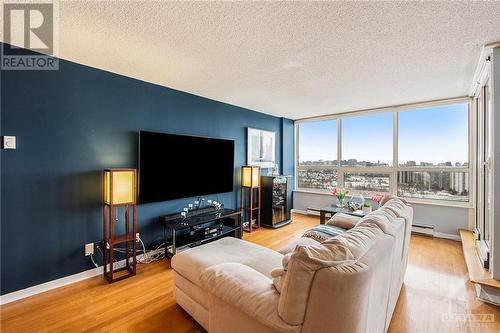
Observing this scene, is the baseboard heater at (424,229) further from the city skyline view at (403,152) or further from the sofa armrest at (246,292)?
the sofa armrest at (246,292)

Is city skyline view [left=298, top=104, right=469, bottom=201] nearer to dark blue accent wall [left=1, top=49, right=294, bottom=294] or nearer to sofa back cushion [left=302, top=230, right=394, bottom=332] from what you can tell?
dark blue accent wall [left=1, top=49, right=294, bottom=294]

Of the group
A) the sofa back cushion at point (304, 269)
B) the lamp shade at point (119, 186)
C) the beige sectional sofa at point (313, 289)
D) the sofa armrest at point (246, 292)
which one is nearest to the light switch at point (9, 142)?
→ the lamp shade at point (119, 186)

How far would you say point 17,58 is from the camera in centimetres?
218

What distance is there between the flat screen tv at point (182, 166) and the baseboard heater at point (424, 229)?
3.37 meters

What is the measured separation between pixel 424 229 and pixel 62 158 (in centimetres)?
541

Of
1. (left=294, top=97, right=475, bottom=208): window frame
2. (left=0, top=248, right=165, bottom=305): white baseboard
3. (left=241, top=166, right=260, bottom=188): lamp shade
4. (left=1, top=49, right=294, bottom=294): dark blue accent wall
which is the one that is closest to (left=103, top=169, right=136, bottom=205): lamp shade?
(left=1, top=49, right=294, bottom=294): dark blue accent wall

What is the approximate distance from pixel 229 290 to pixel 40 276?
223cm

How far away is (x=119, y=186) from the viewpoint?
8.04 feet

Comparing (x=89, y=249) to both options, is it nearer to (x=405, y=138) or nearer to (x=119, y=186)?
(x=119, y=186)

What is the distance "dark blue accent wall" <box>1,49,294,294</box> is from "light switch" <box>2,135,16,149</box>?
0.12 feet

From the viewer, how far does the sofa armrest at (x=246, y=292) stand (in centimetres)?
111

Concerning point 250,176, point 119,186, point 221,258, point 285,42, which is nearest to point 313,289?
point 221,258

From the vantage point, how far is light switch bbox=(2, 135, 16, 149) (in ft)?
6.81

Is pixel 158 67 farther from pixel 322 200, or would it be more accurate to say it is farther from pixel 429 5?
pixel 322 200
